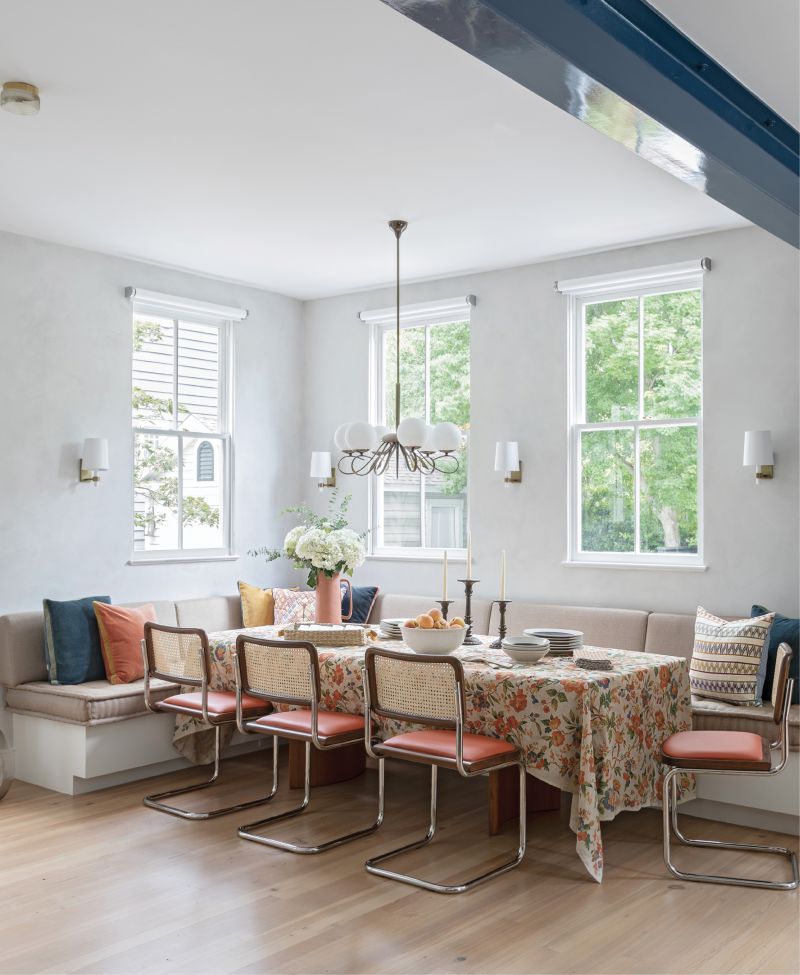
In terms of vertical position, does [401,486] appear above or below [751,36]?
below

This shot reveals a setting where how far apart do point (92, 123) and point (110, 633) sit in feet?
8.58

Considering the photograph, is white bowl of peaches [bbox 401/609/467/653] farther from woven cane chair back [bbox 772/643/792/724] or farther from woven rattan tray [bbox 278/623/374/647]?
woven cane chair back [bbox 772/643/792/724]

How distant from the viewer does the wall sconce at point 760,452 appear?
5000 millimetres

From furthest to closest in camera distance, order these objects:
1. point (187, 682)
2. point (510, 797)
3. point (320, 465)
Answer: point (320, 465) < point (187, 682) < point (510, 797)

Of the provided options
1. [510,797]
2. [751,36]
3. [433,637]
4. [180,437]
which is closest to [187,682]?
[433,637]

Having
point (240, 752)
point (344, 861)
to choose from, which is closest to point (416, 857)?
point (344, 861)

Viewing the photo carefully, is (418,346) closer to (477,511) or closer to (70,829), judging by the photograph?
(477,511)

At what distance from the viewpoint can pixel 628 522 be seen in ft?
18.7

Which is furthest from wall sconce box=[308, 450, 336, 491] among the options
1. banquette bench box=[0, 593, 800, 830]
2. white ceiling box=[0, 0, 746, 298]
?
banquette bench box=[0, 593, 800, 830]

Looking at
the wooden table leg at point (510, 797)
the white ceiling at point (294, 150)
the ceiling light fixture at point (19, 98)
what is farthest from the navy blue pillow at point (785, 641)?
the ceiling light fixture at point (19, 98)

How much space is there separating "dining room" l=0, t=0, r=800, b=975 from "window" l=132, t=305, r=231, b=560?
26 mm

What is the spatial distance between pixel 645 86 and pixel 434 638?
2321mm

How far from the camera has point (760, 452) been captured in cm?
501

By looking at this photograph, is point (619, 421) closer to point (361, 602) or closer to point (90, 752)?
point (361, 602)
